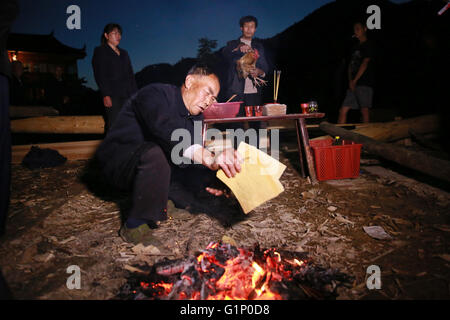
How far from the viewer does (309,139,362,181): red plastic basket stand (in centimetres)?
426

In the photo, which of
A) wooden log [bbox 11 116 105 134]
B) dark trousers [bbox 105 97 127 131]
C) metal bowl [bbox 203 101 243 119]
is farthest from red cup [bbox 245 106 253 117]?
wooden log [bbox 11 116 105 134]

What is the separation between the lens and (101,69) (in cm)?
552

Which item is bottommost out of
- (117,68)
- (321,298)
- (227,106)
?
(321,298)

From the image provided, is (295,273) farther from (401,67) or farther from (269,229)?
(401,67)

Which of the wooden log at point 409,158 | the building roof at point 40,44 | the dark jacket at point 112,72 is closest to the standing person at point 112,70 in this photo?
the dark jacket at point 112,72

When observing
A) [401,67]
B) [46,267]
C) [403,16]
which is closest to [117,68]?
[46,267]

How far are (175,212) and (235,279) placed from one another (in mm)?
1668

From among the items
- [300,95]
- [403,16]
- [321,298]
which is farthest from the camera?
[300,95]

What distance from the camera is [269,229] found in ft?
9.62

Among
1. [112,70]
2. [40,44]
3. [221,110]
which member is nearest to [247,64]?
[221,110]

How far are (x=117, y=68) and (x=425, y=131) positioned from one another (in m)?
7.40

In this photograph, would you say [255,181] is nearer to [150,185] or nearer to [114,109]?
[150,185]

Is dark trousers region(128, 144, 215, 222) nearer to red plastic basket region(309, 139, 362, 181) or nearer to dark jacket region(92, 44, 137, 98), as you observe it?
red plastic basket region(309, 139, 362, 181)

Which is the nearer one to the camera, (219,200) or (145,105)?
(145,105)
